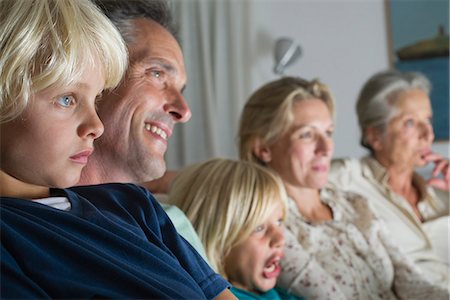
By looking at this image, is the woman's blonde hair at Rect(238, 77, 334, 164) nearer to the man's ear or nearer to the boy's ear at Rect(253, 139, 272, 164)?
the boy's ear at Rect(253, 139, 272, 164)

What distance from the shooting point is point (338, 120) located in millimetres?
3584

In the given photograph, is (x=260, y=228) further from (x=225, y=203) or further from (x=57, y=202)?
(x=57, y=202)

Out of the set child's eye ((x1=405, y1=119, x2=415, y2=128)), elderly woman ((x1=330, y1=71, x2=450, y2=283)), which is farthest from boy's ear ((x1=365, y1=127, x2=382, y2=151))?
child's eye ((x1=405, y1=119, x2=415, y2=128))

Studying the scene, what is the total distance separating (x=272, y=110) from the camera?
1.90 m

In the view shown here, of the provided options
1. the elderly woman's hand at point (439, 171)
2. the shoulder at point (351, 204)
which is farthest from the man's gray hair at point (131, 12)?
the elderly woman's hand at point (439, 171)

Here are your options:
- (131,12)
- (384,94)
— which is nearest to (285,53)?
(384,94)

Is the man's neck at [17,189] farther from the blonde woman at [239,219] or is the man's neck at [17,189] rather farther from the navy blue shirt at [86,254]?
the blonde woman at [239,219]

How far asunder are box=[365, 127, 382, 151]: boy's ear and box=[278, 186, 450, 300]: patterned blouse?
54 centimetres

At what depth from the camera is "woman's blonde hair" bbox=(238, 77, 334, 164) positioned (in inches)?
74.2

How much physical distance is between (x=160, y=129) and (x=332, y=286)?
26.2 inches

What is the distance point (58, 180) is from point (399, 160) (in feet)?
5.98

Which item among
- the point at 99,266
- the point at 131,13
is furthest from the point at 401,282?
the point at 99,266

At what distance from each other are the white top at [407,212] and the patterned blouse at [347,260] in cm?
25

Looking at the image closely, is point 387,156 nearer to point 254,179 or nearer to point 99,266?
point 254,179
